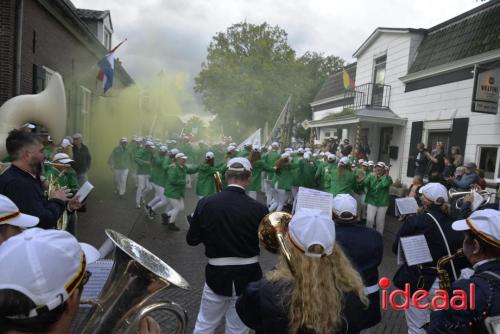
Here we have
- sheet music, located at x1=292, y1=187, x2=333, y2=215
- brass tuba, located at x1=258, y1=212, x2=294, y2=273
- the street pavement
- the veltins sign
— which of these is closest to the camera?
brass tuba, located at x1=258, y1=212, x2=294, y2=273

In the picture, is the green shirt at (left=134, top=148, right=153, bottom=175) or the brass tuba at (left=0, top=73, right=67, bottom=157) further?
the green shirt at (left=134, top=148, right=153, bottom=175)

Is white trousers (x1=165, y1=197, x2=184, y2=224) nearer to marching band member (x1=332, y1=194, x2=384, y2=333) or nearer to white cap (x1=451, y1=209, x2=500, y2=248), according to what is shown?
marching band member (x1=332, y1=194, x2=384, y2=333)

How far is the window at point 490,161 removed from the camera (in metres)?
10.6

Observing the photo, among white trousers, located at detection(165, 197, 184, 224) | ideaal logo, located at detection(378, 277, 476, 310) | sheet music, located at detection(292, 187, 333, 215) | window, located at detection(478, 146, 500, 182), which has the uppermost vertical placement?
window, located at detection(478, 146, 500, 182)

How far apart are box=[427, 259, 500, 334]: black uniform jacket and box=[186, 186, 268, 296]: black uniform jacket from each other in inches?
65.1

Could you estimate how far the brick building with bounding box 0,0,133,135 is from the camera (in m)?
10.2

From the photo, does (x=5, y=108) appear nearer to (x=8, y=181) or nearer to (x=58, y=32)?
(x=8, y=181)

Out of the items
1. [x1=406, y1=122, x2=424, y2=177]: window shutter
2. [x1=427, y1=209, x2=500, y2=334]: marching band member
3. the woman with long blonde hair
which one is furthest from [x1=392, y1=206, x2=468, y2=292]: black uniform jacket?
[x1=406, y1=122, x2=424, y2=177]: window shutter

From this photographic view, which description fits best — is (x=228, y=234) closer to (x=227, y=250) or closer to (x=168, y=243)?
(x=227, y=250)

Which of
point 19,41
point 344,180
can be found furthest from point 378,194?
point 19,41

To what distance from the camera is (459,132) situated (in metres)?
12.0

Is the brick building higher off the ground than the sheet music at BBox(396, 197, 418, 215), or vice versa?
the brick building

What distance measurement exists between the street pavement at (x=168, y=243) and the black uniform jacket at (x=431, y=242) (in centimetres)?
105

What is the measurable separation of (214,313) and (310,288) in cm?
177
